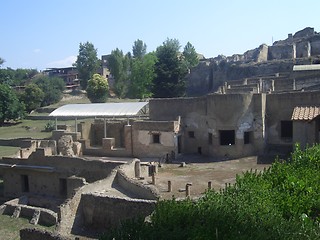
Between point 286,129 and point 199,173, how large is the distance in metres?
6.58

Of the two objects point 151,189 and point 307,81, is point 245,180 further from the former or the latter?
point 307,81

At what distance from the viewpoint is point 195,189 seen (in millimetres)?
17906

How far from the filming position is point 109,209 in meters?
16.5

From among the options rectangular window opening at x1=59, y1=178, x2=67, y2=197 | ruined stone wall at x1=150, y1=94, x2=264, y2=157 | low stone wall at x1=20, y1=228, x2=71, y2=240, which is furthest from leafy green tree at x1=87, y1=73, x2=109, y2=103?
low stone wall at x1=20, y1=228, x2=71, y2=240

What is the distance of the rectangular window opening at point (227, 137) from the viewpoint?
2480cm

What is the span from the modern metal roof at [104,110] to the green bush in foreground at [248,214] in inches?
930

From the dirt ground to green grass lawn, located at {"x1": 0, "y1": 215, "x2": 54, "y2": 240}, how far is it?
→ 5587 mm

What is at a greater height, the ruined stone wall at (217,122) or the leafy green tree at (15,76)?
the leafy green tree at (15,76)

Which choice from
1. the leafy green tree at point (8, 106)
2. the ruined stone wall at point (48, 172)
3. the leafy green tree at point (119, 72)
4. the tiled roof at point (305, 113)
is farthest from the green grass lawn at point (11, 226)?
the leafy green tree at point (119, 72)

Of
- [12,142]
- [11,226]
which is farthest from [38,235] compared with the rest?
[12,142]

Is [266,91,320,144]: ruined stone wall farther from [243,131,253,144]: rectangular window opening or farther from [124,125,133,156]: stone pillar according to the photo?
[124,125,133,156]: stone pillar

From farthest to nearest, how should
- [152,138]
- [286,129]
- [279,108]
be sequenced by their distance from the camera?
[152,138] → [286,129] → [279,108]

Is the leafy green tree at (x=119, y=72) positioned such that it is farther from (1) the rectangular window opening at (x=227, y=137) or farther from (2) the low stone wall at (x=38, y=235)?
(2) the low stone wall at (x=38, y=235)

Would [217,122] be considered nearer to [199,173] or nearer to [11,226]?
[199,173]
